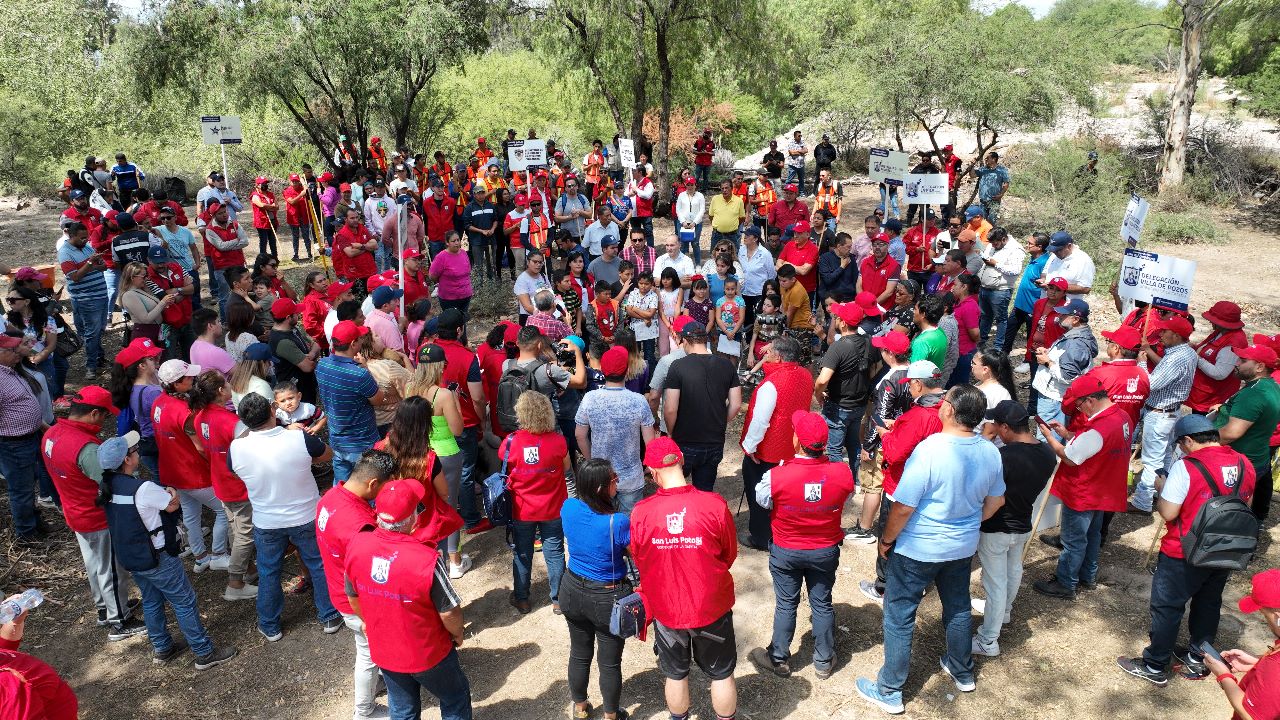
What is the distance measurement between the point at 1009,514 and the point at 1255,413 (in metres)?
2.44

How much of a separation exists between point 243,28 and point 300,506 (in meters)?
16.0

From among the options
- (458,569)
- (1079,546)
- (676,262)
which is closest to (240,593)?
(458,569)

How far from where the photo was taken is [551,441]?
5.18 metres

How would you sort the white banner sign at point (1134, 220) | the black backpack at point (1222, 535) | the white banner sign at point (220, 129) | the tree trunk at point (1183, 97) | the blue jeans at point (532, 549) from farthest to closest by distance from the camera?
1. the tree trunk at point (1183, 97)
2. the white banner sign at point (220, 129)
3. the white banner sign at point (1134, 220)
4. the blue jeans at point (532, 549)
5. the black backpack at point (1222, 535)

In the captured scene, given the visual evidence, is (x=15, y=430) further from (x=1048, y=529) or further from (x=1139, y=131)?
(x=1139, y=131)

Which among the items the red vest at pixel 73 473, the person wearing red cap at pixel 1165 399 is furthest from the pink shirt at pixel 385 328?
the person wearing red cap at pixel 1165 399

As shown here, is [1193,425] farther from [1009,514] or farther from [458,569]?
[458,569]

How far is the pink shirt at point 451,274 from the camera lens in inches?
389

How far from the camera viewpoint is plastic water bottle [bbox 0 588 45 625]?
359 cm

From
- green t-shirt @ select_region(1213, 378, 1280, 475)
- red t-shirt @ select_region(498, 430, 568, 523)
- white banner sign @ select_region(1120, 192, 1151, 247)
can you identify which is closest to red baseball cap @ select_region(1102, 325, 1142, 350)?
green t-shirt @ select_region(1213, 378, 1280, 475)

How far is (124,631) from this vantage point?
571 cm

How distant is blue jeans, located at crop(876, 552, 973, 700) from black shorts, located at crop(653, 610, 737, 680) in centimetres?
109

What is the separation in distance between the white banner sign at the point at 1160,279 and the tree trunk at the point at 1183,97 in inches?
587

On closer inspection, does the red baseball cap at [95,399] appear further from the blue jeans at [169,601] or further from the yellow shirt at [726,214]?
the yellow shirt at [726,214]
